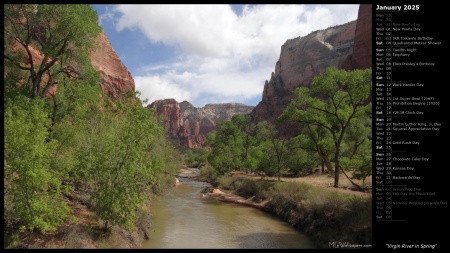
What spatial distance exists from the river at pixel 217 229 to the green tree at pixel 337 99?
854 centimetres

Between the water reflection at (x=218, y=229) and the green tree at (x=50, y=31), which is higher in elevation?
the green tree at (x=50, y=31)

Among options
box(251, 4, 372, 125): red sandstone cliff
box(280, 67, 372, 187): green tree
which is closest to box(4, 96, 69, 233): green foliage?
box(280, 67, 372, 187): green tree

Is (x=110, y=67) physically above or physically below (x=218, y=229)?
above

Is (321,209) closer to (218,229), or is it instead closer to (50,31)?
(218,229)

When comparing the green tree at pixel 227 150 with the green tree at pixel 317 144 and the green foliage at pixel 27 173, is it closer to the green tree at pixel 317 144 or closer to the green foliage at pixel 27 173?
the green tree at pixel 317 144

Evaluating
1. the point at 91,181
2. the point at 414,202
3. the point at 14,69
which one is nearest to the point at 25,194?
the point at 91,181

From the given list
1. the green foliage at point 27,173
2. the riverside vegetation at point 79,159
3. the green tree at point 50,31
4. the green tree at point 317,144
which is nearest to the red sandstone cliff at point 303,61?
the green tree at point 317,144

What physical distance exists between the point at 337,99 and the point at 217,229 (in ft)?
53.9

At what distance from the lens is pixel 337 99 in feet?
92.2

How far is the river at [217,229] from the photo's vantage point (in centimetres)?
1827

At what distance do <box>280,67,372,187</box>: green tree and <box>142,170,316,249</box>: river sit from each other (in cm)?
854

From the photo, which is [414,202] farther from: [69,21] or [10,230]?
[69,21]

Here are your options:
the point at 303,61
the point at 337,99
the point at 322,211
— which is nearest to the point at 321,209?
the point at 322,211

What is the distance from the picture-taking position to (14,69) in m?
20.1
